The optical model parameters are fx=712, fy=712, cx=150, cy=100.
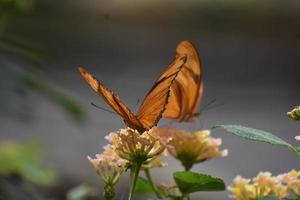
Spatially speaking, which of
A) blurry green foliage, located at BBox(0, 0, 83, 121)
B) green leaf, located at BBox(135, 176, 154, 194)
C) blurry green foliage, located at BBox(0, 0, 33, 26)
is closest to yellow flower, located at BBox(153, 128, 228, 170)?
green leaf, located at BBox(135, 176, 154, 194)

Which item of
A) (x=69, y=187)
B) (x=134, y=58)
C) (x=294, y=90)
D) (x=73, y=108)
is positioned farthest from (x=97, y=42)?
(x=73, y=108)

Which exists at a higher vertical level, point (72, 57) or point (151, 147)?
point (72, 57)

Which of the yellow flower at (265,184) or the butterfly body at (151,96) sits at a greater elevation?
the butterfly body at (151,96)

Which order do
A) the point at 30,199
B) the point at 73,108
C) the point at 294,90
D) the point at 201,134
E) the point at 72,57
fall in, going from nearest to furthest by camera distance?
the point at 201,134, the point at 30,199, the point at 73,108, the point at 294,90, the point at 72,57

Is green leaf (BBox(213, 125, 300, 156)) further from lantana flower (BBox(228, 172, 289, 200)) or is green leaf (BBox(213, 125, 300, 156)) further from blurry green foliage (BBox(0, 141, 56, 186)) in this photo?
blurry green foliage (BBox(0, 141, 56, 186))

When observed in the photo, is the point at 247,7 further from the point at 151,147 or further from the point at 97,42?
the point at 151,147

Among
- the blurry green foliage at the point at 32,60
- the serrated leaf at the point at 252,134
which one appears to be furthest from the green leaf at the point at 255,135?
the blurry green foliage at the point at 32,60

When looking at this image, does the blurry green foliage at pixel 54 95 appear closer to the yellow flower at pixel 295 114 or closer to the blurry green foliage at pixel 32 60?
the blurry green foliage at pixel 32 60

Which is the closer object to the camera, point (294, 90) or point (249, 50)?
point (294, 90)
